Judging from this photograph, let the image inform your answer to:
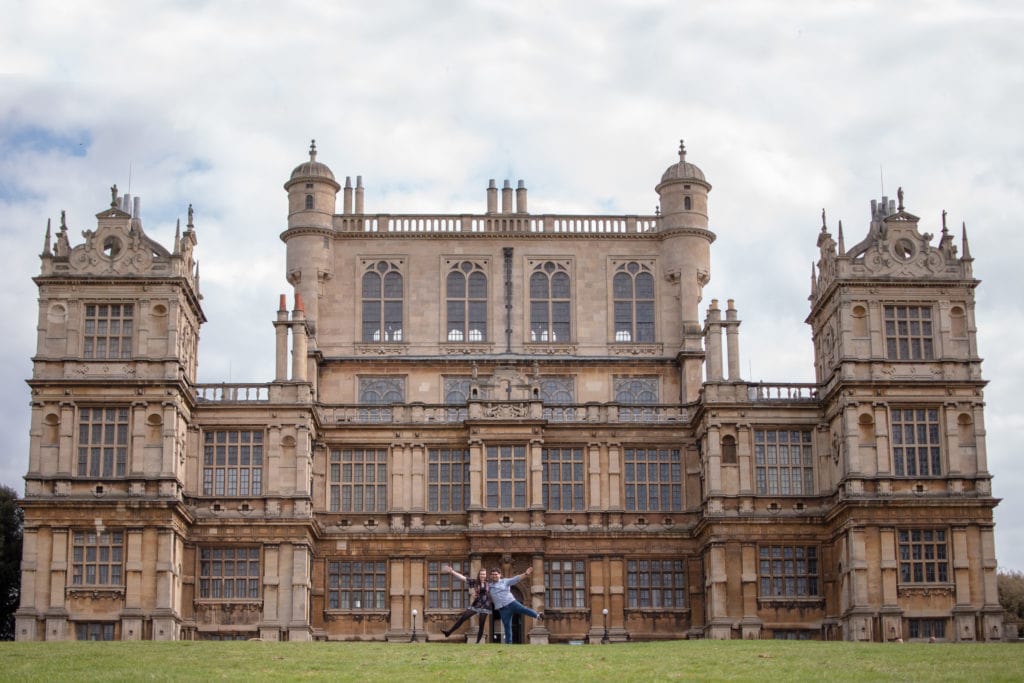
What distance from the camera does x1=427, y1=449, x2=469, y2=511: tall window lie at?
65750 mm

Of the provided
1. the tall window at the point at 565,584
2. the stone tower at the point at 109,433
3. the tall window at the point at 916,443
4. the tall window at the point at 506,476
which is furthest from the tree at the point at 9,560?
the tall window at the point at 916,443

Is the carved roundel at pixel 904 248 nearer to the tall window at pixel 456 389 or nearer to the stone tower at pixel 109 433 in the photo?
the tall window at pixel 456 389

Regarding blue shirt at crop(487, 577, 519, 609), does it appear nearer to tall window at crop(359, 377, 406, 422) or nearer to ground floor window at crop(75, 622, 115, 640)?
ground floor window at crop(75, 622, 115, 640)

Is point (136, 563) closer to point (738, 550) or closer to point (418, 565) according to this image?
point (418, 565)

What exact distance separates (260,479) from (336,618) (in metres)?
6.10

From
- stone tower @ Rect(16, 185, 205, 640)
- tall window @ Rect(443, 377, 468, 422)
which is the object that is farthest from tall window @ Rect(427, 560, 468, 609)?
stone tower @ Rect(16, 185, 205, 640)

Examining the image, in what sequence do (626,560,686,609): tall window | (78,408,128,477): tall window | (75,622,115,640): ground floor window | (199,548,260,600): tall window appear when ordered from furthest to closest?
(626,560,686,609): tall window
(199,548,260,600): tall window
(78,408,128,477): tall window
(75,622,115,640): ground floor window

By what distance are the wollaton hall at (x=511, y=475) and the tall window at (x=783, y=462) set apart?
97 mm

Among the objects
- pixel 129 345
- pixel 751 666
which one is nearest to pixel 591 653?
pixel 751 666

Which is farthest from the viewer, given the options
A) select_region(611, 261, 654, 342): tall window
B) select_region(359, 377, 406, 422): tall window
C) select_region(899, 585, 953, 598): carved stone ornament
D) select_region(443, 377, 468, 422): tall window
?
select_region(611, 261, 654, 342): tall window

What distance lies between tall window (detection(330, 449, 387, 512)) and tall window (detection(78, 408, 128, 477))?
863cm

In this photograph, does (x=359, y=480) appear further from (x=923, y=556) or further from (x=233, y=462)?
(x=923, y=556)

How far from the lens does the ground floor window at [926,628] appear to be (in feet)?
199

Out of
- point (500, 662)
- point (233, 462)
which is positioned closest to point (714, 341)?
point (233, 462)
